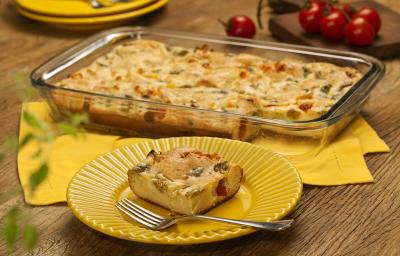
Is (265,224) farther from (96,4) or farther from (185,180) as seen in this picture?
(96,4)

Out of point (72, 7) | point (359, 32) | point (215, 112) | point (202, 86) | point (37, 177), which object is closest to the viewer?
point (37, 177)

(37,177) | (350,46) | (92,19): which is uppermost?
(37,177)

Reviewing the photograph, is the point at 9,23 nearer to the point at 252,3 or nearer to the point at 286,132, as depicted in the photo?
the point at 252,3

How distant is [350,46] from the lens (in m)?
2.24

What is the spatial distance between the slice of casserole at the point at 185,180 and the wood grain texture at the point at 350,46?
3.48 ft

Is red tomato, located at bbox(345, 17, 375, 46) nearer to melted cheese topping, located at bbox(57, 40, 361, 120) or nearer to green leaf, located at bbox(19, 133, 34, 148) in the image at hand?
melted cheese topping, located at bbox(57, 40, 361, 120)

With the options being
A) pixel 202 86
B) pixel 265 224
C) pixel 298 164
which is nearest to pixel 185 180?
pixel 265 224

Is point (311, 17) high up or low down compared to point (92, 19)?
up

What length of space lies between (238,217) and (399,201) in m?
0.36

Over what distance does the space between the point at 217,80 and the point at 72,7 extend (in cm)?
90

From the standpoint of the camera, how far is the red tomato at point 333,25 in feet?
7.36

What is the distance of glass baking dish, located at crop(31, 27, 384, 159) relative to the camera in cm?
154


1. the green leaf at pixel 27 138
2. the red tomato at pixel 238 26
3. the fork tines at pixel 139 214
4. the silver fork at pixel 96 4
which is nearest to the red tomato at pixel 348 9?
the red tomato at pixel 238 26

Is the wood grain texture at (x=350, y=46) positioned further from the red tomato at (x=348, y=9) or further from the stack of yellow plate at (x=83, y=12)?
the stack of yellow plate at (x=83, y=12)
